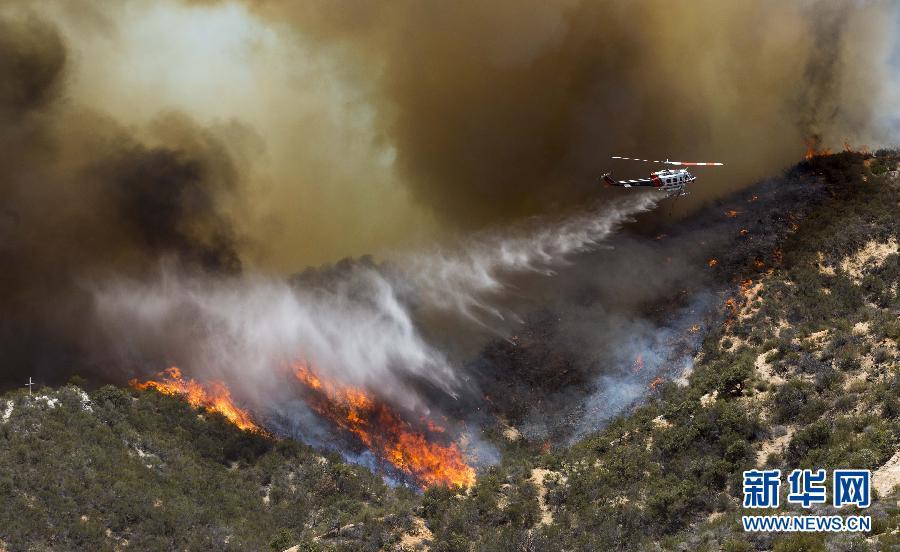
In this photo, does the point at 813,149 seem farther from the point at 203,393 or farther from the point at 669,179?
the point at 203,393

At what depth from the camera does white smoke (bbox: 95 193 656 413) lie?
67125mm

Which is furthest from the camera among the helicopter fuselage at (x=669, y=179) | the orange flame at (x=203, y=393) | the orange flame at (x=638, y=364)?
the orange flame at (x=203, y=393)

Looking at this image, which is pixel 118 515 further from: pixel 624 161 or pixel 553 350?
pixel 624 161

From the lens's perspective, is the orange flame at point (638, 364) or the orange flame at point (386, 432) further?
the orange flame at point (638, 364)

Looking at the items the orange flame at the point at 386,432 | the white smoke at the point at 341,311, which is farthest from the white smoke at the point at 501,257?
the orange flame at the point at 386,432

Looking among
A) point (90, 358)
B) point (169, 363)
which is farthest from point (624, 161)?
point (90, 358)

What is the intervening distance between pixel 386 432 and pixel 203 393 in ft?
45.4

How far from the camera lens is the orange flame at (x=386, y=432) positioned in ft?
203

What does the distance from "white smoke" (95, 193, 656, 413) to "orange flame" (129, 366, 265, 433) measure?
1.06 meters

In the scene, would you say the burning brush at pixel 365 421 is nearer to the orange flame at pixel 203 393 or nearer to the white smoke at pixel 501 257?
the orange flame at pixel 203 393

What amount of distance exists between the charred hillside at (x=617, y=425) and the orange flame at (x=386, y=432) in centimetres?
286

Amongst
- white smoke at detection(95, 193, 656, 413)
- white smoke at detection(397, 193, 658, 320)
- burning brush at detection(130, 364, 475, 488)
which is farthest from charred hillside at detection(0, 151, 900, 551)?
white smoke at detection(95, 193, 656, 413)

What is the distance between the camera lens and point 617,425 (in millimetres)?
56688

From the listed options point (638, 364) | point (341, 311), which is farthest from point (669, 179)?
point (341, 311)
